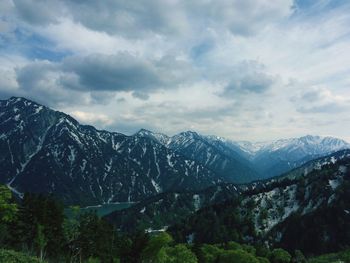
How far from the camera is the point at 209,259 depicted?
138 metres

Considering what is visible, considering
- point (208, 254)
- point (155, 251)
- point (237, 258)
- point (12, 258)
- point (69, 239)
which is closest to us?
point (12, 258)

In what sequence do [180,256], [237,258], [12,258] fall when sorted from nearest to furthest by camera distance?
[12,258] → [180,256] → [237,258]

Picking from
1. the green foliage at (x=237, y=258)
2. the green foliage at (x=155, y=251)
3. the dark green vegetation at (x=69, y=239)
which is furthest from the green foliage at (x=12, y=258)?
the green foliage at (x=237, y=258)

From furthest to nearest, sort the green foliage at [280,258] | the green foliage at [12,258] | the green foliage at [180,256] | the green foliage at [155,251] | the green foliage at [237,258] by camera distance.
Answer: the green foliage at [280,258] < the green foliage at [237,258] < the green foliage at [180,256] < the green foliage at [155,251] < the green foliage at [12,258]

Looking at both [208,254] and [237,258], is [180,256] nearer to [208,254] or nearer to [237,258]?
[237,258]

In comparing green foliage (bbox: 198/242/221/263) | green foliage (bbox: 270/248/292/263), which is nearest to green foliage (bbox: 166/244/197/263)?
green foliage (bbox: 198/242/221/263)

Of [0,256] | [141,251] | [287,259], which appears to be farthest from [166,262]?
[0,256]

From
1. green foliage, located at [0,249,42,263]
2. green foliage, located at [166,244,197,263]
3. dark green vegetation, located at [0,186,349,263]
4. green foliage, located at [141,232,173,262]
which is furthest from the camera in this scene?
green foliage, located at [166,244,197,263]

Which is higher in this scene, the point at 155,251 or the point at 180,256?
the point at 155,251

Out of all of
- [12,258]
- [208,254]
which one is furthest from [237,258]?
[12,258]

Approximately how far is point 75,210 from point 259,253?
104 meters

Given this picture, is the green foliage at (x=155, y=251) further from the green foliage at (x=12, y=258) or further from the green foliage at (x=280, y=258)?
the green foliage at (x=12, y=258)

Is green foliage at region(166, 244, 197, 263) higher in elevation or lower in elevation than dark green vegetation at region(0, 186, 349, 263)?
lower

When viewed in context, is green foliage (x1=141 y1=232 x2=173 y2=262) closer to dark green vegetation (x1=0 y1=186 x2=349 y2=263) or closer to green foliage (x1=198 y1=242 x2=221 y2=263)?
dark green vegetation (x1=0 y1=186 x2=349 y2=263)
